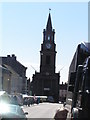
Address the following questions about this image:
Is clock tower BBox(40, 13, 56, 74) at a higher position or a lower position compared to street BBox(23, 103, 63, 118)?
higher

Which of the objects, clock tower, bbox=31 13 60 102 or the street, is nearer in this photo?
the street

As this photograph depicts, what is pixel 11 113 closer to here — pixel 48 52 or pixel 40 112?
pixel 40 112

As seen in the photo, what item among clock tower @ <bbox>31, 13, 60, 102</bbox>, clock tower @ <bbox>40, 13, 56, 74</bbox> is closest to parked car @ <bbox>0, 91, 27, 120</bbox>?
clock tower @ <bbox>31, 13, 60, 102</bbox>

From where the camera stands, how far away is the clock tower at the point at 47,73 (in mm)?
139250

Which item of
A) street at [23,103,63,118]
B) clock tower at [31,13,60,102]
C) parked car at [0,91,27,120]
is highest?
clock tower at [31,13,60,102]

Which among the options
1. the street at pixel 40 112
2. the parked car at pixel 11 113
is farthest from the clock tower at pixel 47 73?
the parked car at pixel 11 113

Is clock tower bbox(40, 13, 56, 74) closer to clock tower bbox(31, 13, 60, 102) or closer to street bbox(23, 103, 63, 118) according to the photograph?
clock tower bbox(31, 13, 60, 102)

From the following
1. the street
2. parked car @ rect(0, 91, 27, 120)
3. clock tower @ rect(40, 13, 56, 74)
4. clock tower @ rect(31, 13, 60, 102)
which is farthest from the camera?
clock tower @ rect(40, 13, 56, 74)

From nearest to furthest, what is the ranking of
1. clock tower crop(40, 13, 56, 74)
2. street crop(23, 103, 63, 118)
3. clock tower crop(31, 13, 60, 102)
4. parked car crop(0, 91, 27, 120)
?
parked car crop(0, 91, 27, 120), street crop(23, 103, 63, 118), clock tower crop(31, 13, 60, 102), clock tower crop(40, 13, 56, 74)

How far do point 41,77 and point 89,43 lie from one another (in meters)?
131

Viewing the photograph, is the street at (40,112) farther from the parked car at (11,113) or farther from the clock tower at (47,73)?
the clock tower at (47,73)

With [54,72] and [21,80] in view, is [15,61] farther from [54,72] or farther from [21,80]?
[54,72]

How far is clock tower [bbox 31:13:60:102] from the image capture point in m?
139

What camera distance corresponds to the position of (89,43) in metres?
10.9
